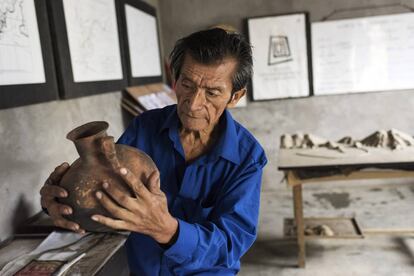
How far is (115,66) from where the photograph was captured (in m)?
2.79

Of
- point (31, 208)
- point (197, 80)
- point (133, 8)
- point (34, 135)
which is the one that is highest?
point (133, 8)

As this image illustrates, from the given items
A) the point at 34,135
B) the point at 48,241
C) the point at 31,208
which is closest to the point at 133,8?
the point at 34,135

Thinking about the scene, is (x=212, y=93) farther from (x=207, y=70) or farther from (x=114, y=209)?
(x=114, y=209)

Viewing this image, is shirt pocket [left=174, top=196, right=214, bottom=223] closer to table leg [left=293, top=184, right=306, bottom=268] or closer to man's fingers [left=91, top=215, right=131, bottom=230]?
man's fingers [left=91, top=215, right=131, bottom=230]

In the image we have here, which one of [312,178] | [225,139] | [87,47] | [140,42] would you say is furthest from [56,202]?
[140,42]

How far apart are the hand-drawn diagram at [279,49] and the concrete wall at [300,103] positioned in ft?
0.97

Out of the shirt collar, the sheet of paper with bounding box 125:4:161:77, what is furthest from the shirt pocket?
the sheet of paper with bounding box 125:4:161:77

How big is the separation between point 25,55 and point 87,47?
2.14ft

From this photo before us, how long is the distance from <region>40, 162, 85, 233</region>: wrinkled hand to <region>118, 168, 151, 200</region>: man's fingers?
20cm

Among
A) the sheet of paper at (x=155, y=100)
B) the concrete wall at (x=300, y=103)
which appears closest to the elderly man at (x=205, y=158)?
the sheet of paper at (x=155, y=100)

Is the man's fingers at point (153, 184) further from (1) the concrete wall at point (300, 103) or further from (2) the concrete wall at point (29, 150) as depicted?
(1) the concrete wall at point (300, 103)

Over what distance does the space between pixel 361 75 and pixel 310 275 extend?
243 centimetres

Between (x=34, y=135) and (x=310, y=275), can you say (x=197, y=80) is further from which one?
(x=310, y=275)

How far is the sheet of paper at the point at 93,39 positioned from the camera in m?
2.18
